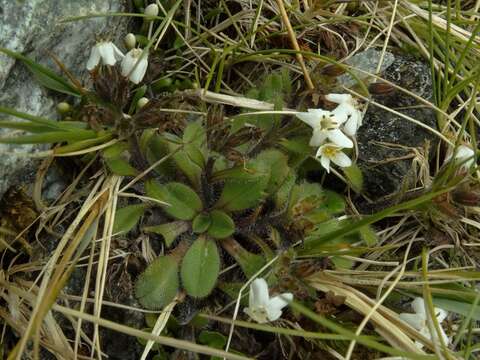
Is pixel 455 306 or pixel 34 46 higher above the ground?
pixel 34 46

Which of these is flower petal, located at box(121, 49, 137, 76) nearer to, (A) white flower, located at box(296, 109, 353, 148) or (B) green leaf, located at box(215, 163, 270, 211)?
(B) green leaf, located at box(215, 163, 270, 211)

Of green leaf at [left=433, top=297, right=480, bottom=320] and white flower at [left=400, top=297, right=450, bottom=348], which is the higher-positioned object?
green leaf at [left=433, top=297, right=480, bottom=320]

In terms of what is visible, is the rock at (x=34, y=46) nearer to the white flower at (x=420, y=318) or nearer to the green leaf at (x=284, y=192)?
the green leaf at (x=284, y=192)

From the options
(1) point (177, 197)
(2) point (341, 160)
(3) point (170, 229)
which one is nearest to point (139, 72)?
(1) point (177, 197)

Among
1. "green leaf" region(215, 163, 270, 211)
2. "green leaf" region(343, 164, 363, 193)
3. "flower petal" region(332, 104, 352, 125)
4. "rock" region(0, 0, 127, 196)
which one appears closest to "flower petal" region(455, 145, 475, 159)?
"green leaf" region(343, 164, 363, 193)

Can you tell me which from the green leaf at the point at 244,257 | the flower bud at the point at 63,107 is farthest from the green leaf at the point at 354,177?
the flower bud at the point at 63,107

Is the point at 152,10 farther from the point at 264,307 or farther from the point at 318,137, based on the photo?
the point at 264,307

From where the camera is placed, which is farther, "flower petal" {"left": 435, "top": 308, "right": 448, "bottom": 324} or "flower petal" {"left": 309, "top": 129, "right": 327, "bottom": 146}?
"flower petal" {"left": 309, "top": 129, "right": 327, "bottom": 146}
